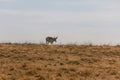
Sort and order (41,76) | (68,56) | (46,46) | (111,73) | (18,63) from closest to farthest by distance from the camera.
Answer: (41,76)
(111,73)
(18,63)
(68,56)
(46,46)

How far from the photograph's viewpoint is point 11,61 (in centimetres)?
3092

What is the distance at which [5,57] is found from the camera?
106 feet

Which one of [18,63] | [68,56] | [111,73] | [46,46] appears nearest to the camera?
[111,73]

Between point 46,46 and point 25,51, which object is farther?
point 46,46

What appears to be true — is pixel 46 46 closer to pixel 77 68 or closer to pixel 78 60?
pixel 78 60

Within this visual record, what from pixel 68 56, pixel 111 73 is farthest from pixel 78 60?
pixel 111 73

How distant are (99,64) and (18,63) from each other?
5008 mm

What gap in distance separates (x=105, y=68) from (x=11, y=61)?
585cm

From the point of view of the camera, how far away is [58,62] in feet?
102

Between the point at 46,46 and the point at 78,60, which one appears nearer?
the point at 78,60

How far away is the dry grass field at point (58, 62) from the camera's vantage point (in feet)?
89.3

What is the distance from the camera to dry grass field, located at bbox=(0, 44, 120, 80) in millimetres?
27219

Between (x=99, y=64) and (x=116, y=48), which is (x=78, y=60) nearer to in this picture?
(x=99, y=64)

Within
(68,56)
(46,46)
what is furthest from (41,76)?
(46,46)
